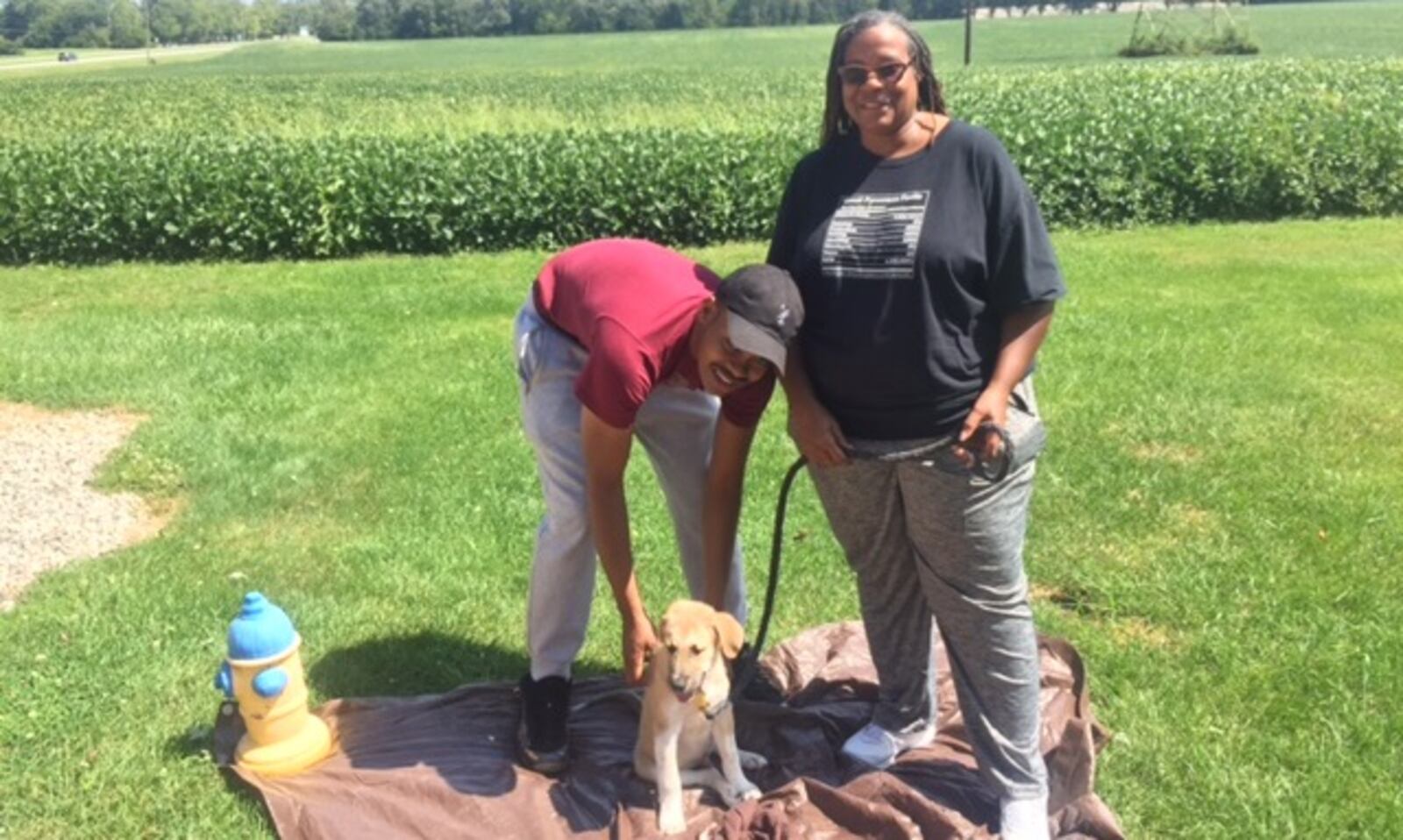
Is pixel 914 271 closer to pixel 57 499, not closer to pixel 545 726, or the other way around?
pixel 545 726

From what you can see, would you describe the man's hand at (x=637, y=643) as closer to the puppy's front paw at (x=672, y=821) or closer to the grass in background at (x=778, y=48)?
the puppy's front paw at (x=672, y=821)

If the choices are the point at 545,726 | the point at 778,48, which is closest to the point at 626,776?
the point at 545,726

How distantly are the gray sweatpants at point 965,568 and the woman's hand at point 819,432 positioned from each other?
5cm

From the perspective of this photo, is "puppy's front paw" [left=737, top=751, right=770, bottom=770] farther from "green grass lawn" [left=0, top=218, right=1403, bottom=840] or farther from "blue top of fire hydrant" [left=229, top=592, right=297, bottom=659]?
"blue top of fire hydrant" [left=229, top=592, right=297, bottom=659]

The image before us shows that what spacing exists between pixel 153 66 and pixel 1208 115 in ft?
254

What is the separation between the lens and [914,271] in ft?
9.23

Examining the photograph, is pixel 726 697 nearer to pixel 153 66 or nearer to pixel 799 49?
pixel 799 49

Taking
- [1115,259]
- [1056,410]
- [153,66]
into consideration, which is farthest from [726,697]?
[153,66]

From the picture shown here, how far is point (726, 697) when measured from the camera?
324cm

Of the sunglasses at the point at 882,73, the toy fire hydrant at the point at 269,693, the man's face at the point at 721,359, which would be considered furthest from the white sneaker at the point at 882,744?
the sunglasses at the point at 882,73

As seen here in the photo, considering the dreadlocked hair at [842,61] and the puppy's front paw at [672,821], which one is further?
the puppy's front paw at [672,821]

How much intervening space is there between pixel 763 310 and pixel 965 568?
913 mm

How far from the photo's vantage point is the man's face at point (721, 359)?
2.82 metres

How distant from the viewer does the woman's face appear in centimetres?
283
